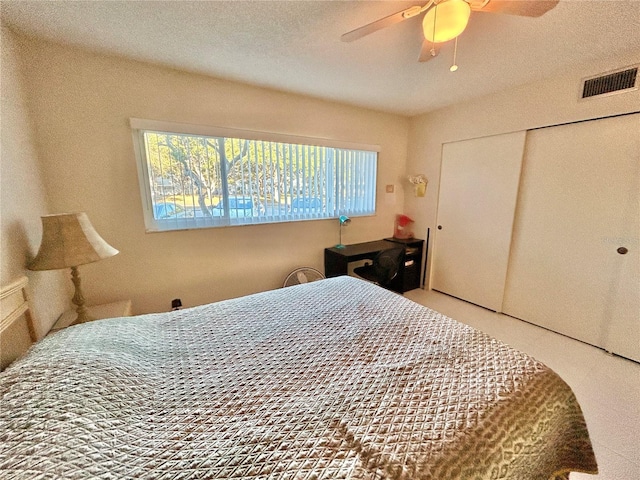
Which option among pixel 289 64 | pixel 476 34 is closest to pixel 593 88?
pixel 476 34

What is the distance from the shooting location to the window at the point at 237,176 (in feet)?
7.25

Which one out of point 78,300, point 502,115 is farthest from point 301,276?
point 502,115

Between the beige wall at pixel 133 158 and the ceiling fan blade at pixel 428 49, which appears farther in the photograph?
the beige wall at pixel 133 158

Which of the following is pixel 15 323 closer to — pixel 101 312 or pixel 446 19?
pixel 101 312

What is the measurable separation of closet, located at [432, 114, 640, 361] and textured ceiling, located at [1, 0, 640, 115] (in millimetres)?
631

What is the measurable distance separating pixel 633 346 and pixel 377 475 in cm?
281

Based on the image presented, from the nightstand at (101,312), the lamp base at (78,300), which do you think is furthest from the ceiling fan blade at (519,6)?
the nightstand at (101,312)

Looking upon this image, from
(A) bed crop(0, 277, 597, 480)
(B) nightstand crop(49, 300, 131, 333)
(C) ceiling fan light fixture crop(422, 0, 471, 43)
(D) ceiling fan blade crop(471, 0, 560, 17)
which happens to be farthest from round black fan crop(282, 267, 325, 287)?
(D) ceiling fan blade crop(471, 0, 560, 17)

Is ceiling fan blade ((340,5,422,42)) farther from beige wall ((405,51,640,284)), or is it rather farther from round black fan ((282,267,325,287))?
round black fan ((282,267,325,287))

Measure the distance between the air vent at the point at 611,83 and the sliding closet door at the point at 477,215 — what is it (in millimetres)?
518

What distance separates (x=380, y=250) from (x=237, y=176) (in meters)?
1.83

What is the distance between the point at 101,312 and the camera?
76.7 inches

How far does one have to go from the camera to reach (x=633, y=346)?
209 cm

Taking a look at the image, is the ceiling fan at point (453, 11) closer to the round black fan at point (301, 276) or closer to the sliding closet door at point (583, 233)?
the sliding closet door at point (583, 233)
